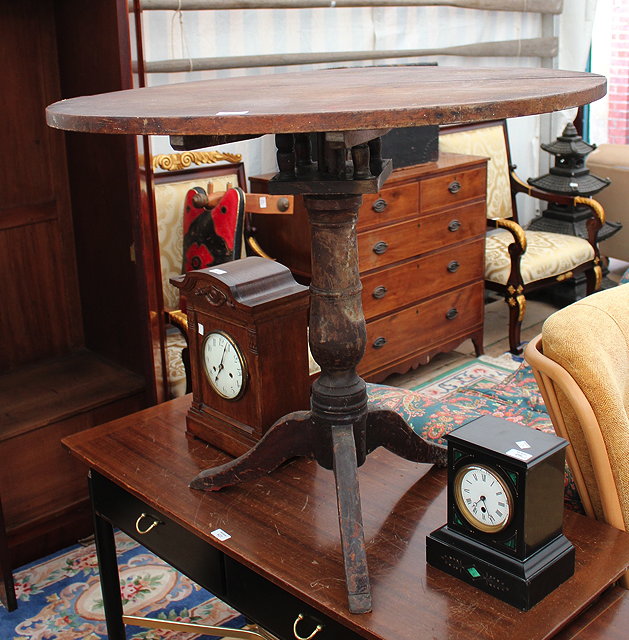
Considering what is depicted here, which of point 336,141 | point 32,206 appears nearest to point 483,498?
point 336,141

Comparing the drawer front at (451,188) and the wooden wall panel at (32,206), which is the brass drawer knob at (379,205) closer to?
the drawer front at (451,188)

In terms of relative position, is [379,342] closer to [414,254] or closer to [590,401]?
[414,254]

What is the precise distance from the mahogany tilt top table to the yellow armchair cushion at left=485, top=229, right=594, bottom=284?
287 cm

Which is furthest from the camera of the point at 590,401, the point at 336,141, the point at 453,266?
the point at 453,266

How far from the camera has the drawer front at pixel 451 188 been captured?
413 centimetres

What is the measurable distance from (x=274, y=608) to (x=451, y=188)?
300 cm

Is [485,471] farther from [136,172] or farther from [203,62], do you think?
[203,62]

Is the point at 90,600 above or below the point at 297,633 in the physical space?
below

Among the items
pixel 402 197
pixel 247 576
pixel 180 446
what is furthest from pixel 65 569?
pixel 402 197

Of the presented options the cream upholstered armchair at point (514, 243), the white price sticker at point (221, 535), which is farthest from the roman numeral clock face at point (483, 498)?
the cream upholstered armchair at point (514, 243)

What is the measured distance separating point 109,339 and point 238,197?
76cm

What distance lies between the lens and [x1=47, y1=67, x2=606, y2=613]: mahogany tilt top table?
1182 mm

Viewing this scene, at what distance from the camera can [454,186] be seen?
4.25 meters

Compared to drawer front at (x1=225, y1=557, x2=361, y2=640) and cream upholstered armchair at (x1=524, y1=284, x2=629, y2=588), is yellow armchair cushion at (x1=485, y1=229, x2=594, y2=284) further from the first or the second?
drawer front at (x1=225, y1=557, x2=361, y2=640)
